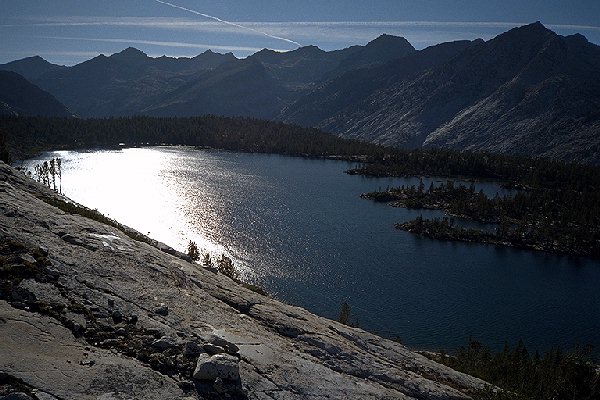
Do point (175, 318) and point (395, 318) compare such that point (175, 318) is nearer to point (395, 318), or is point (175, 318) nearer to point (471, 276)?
point (395, 318)

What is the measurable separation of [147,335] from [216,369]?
381 cm

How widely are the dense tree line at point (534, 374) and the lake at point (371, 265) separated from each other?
12067mm

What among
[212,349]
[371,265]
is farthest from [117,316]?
[371,265]

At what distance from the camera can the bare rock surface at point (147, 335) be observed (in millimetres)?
17297

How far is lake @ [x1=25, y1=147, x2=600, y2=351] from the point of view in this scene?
246ft

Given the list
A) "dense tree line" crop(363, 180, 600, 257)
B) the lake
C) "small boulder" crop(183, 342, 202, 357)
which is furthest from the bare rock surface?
"dense tree line" crop(363, 180, 600, 257)

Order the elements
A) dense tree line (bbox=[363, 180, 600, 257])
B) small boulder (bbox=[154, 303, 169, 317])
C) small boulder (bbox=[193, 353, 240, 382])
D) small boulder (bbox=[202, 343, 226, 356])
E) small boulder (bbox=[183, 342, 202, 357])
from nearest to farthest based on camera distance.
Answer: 1. small boulder (bbox=[193, 353, 240, 382])
2. small boulder (bbox=[183, 342, 202, 357])
3. small boulder (bbox=[202, 343, 226, 356])
4. small boulder (bbox=[154, 303, 169, 317])
5. dense tree line (bbox=[363, 180, 600, 257])

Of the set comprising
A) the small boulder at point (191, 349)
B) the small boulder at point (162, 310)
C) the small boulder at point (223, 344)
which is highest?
the small boulder at point (162, 310)

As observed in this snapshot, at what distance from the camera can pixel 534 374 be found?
51.2 m

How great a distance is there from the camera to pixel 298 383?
21562 mm

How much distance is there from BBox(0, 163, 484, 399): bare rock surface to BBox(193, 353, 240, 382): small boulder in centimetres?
4

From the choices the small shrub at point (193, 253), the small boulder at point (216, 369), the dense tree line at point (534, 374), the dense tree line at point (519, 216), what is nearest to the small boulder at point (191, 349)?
the small boulder at point (216, 369)

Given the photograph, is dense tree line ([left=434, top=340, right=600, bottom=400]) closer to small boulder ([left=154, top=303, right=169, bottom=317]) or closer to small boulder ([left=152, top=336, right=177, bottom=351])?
small boulder ([left=154, top=303, right=169, bottom=317])

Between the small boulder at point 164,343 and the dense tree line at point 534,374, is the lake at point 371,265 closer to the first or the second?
the dense tree line at point 534,374
